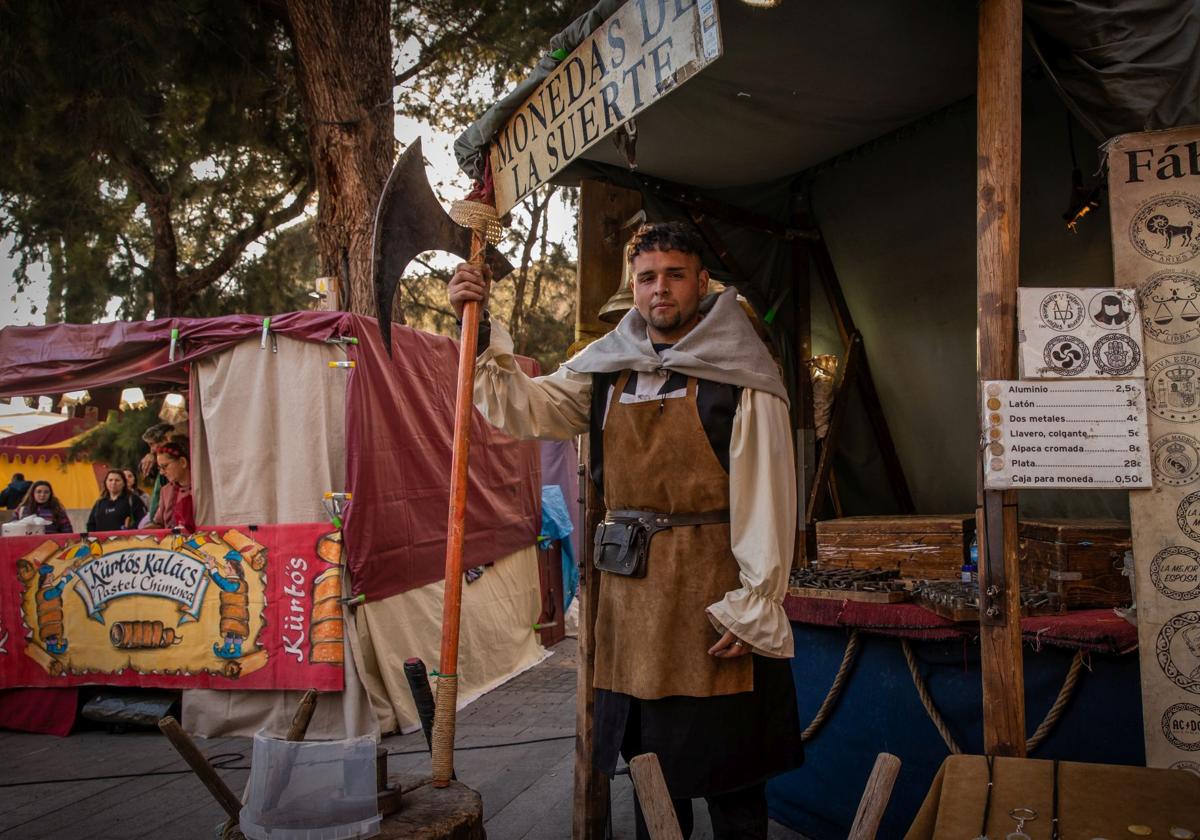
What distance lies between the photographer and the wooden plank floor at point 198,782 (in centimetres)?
396

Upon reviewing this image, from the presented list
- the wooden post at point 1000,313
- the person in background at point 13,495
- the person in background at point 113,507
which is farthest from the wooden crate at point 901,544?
the person in background at point 13,495

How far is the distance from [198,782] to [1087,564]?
4.70 meters

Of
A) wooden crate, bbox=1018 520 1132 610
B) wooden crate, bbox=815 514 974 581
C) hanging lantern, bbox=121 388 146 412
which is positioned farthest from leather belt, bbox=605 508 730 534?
hanging lantern, bbox=121 388 146 412

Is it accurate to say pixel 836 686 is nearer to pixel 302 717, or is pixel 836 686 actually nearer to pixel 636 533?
pixel 636 533

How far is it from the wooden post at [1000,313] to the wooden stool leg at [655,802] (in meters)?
1.19

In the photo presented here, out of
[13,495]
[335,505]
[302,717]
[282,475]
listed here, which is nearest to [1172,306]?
[302,717]

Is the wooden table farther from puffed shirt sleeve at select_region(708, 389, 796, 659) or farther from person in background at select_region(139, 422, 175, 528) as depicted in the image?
person in background at select_region(139, 422, 175, 528)

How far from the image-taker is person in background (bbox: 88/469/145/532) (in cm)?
780

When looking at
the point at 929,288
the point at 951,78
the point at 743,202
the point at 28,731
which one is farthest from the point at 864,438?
the point at 28,731

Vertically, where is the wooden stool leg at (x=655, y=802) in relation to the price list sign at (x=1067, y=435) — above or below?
below

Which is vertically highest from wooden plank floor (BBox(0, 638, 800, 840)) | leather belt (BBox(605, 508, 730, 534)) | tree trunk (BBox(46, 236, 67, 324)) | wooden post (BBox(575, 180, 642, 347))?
tree trunk (BBox(46, 236, 67, 324))

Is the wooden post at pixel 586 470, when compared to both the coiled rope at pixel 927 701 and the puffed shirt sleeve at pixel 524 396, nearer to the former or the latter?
the puffed shirt sleeve at pixel 524 396

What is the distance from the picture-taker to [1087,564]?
3.06 meters

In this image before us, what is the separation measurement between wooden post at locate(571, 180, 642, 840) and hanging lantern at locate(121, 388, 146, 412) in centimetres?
647
